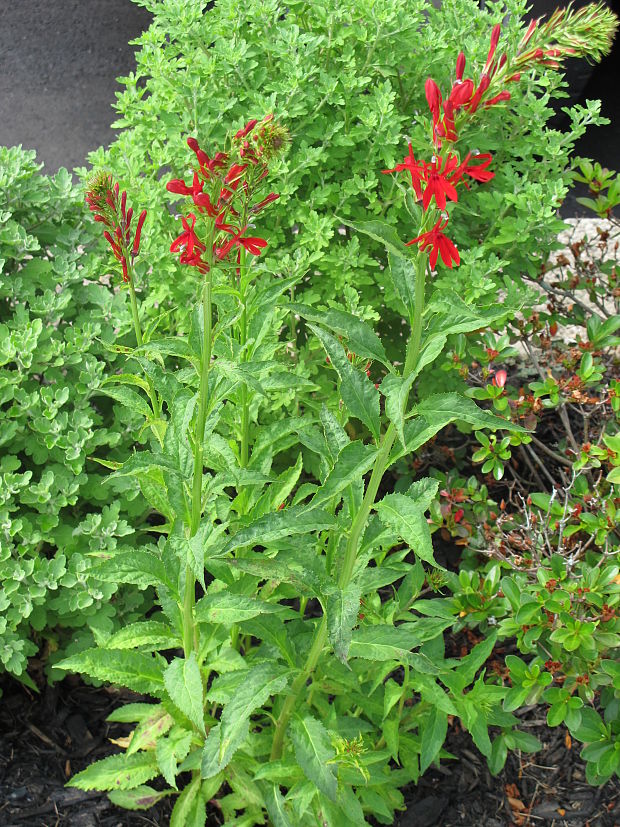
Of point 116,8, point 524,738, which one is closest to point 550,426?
point 524,738

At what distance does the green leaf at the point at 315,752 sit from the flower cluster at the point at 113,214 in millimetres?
1083

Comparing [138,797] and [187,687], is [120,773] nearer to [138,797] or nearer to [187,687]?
[138,797]

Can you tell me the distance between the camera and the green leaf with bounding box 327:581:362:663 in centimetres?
159

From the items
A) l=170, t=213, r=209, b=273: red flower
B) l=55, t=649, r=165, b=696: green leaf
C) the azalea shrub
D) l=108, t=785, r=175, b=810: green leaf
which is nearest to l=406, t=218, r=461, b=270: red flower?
the azalea shrub

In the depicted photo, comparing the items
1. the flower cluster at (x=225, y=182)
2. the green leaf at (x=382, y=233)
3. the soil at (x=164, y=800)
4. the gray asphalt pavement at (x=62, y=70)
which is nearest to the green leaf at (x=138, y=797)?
the soil at (x=164, y=800)

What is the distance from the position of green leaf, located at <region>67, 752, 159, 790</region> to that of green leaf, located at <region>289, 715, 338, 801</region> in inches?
20.2

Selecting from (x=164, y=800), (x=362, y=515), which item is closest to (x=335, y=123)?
(x=362, y=515)

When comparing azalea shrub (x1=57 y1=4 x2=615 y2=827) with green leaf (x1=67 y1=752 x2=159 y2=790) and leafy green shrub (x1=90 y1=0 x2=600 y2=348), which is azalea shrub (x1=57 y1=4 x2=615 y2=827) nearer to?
green leaf (x1=67 y1=752 x2=159 y2=790)

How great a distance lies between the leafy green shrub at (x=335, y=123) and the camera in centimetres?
281

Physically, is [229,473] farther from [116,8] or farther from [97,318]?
[116,8]

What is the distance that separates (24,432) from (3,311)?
505mm

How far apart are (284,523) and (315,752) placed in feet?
1.95

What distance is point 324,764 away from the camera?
72.8 inches

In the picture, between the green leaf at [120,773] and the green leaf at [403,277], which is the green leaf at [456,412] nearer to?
the green leaf at [403,277]
